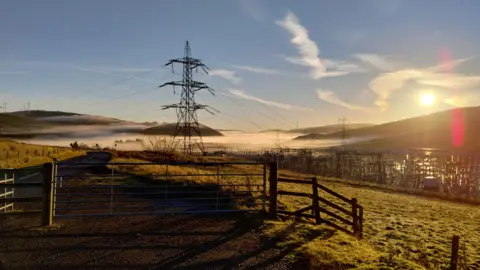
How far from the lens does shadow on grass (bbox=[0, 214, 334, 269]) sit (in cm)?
908

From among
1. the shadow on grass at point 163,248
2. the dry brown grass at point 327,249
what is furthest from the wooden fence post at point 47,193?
the dry brown grass at point 327,249

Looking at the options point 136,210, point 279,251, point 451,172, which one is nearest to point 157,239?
point 279,251

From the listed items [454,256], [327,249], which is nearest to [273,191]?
[327,249]

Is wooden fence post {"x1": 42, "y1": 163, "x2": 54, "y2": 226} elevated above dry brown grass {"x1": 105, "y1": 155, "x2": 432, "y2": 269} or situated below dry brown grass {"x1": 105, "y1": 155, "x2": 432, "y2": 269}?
above

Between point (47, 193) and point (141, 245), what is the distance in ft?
11.8

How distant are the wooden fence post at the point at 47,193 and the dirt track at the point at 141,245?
40 centimetres

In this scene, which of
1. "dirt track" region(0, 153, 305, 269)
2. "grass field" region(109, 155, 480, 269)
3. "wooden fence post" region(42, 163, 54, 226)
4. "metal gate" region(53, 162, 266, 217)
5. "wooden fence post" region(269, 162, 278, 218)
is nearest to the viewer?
"dirt track" region(0, 153, 305, 269)

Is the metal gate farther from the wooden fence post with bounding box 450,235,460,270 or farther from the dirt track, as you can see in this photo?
the wooden fence post with bounding box 450,235,460,270

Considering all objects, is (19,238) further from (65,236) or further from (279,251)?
(279,251)

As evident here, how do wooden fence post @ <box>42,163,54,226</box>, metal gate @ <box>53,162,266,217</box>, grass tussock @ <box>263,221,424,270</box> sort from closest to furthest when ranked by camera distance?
grass tussock @ <box>263,221,424,270</box> < wooden fence post @ <box>42,163,54,226</box> < metal gate @ <box>53,162,266,217</box>

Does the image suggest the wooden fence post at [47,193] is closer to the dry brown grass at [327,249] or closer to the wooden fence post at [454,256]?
the dry brown grass at [327,249]

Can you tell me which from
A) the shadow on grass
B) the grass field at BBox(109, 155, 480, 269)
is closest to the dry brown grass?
the grass field at BBox(109, 155, 480, 269)

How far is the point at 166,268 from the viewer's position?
8805 millimetres

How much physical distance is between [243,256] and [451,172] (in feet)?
256
